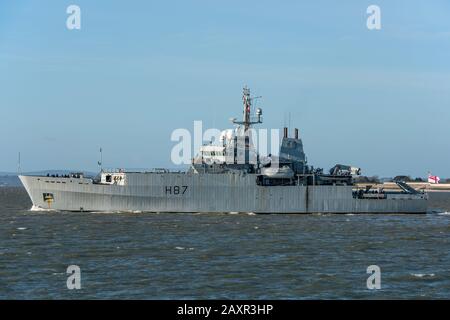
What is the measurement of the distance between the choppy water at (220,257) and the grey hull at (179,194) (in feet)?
14.5

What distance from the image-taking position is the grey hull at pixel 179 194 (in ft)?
167

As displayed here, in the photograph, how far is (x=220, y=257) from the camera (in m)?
28.6

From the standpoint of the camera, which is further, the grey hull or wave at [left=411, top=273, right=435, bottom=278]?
the grey hull

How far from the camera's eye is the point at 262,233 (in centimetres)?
3806

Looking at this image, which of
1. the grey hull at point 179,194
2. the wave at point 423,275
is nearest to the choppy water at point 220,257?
the wave at point 423,275

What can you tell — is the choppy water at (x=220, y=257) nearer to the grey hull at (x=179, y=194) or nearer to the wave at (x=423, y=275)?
the wave at (x=423, y=275)

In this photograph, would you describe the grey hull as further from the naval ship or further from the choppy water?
the choppy water

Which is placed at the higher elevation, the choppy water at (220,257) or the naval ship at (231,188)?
the naval ship at (231,188)

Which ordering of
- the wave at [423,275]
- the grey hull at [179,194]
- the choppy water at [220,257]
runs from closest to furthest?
the choppy water at [220,257] < the wave at [423,275] < the grey hull at [179,194]

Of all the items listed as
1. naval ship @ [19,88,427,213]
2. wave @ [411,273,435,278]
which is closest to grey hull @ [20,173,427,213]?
naval ship @ [19,88,427,213]

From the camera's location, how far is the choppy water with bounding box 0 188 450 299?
21.8m

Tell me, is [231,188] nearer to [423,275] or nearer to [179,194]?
[179,194]

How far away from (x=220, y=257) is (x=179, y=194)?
2299cm

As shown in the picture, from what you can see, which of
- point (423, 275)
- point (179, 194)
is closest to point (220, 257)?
point (423, 275)
